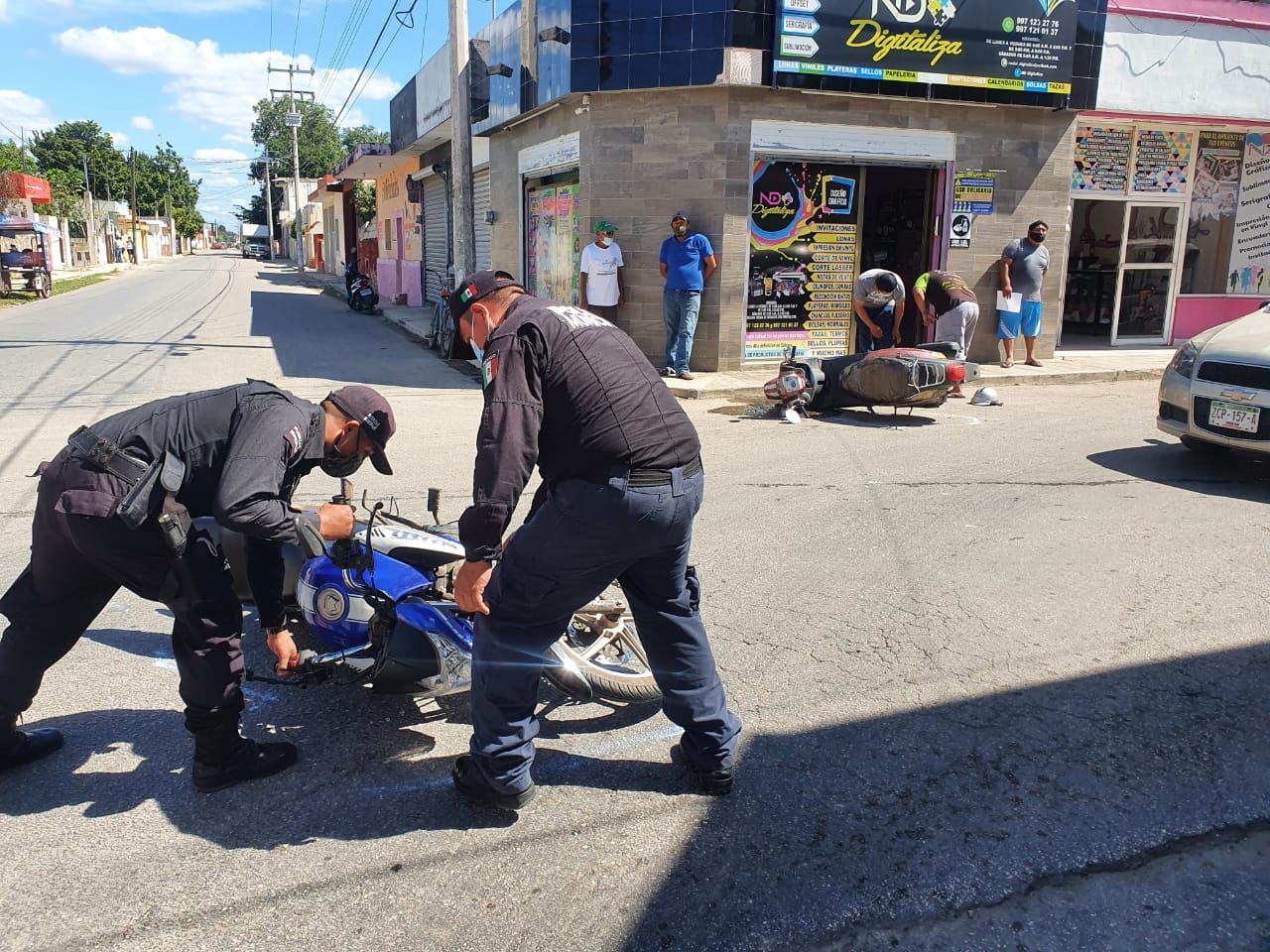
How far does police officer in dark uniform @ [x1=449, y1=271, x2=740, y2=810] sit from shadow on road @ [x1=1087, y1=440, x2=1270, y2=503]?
555cm

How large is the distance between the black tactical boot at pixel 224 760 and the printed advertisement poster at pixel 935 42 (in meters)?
10.6

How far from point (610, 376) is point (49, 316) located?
22.1 meters

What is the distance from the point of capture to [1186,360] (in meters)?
7.50

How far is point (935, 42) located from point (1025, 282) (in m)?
3.24

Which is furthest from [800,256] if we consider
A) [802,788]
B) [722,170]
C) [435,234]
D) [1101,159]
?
[435,234]

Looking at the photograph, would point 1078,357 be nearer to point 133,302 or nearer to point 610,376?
point 610,376

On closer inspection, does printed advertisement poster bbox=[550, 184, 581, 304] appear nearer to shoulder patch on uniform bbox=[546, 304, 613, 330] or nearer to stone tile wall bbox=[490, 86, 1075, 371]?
stone tile wall bbox=[490, 86, 1075, 371]

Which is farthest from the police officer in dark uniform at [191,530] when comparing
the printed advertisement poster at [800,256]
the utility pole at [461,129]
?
the utility pole at [461,129]

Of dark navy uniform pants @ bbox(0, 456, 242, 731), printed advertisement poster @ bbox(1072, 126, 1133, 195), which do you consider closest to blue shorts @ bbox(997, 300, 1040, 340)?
printed advertisement poster @ bbox(1072, 126, 1133, 195)

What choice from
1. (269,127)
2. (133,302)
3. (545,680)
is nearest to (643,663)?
(545,680)

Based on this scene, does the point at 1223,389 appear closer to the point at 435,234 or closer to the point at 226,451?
the point at 226,451

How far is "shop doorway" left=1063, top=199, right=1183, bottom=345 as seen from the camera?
14.8 metres

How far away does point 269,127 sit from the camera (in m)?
96.6

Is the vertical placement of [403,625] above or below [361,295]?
below
